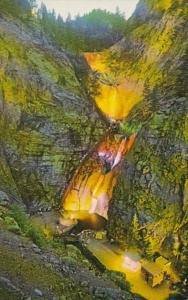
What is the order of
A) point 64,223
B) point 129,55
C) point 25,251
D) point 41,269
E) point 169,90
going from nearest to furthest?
1. point 41,269
2. point 25,251
3. point 64,223
4. point 169,90
5. point 129,55

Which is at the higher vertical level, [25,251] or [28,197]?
[25,251]

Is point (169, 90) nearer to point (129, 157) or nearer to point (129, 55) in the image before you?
point (129, 157)

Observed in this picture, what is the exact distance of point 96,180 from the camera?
150ft

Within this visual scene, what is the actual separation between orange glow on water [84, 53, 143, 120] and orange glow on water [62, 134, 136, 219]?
5457mm

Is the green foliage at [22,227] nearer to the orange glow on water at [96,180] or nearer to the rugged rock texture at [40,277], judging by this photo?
the rugged rock texture at [40,277]

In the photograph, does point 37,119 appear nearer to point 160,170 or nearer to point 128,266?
point 160,170

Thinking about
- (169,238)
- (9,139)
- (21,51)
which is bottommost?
(169,238)

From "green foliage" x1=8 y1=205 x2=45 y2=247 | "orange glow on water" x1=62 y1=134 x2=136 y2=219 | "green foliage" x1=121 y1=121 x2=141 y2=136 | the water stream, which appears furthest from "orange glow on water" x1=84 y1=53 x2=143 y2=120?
"green foliage" x1=8 y1=205 x2=45 y2=247

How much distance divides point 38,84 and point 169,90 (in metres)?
14.7

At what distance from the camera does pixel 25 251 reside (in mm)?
17219

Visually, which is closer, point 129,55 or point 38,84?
point 38,84

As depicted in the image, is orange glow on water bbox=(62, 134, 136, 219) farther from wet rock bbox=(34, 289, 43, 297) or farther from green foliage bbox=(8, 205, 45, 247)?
wet rock bbox=(34, 289, 43, 297)

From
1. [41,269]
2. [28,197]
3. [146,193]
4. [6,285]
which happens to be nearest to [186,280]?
[146,193]

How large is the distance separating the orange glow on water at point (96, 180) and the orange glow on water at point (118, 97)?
17.9ft
